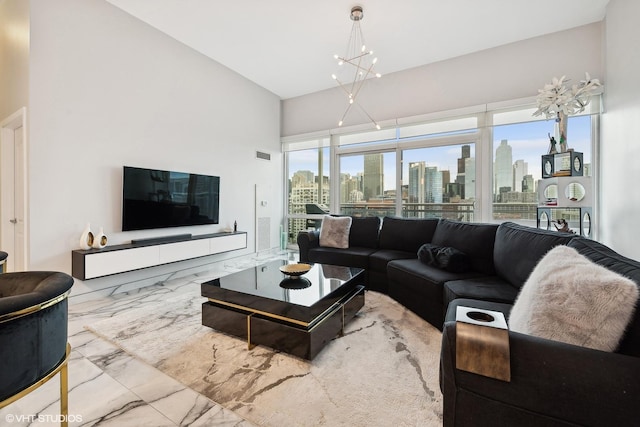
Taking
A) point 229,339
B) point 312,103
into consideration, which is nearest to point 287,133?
point 312,103

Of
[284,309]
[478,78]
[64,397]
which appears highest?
[478,78]

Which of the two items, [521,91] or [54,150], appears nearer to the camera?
[54,150]

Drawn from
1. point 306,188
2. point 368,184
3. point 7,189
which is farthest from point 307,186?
point 7,189

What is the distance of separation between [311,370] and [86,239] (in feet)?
8.82

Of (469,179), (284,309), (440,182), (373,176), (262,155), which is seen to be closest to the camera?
(284,309)

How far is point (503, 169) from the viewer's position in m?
3.95

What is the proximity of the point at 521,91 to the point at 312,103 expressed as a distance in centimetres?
337

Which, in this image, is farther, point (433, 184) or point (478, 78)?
point (433, 184)

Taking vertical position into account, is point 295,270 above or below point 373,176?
below

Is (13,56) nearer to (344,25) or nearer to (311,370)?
(344,25)

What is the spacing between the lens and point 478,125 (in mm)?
4023

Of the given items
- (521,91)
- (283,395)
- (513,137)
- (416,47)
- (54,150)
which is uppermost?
(416,47)

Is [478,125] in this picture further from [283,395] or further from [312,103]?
[283,395]

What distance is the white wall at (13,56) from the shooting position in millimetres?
2674
